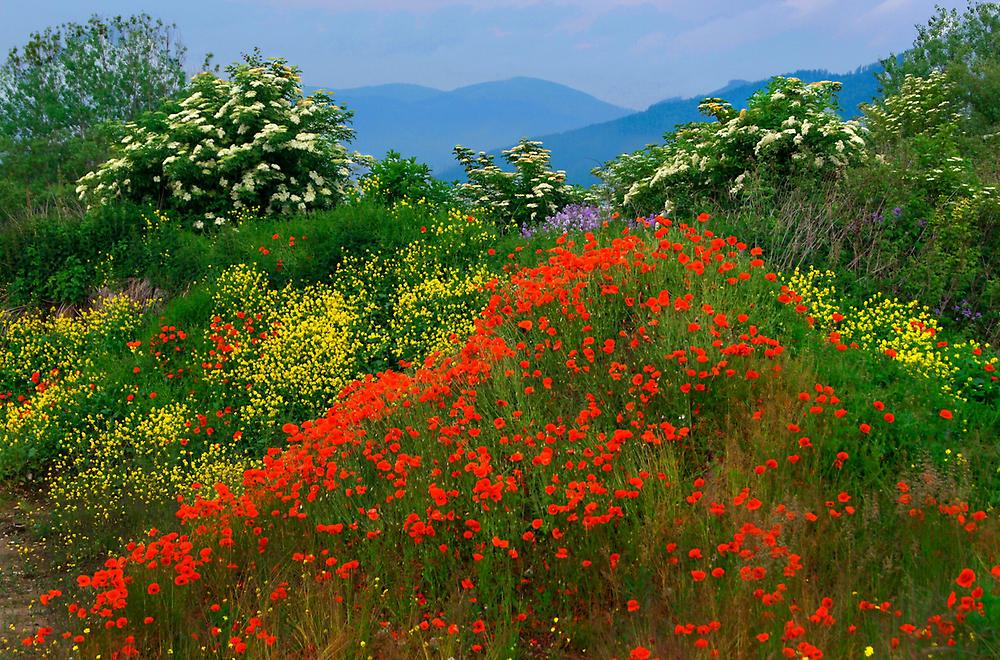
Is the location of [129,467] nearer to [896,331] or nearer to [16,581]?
[16,581]

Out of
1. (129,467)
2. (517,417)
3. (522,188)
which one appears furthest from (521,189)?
(517,417)

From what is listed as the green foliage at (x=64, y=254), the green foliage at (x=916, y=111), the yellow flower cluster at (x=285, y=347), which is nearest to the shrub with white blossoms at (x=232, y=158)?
the green foliage at (x=64, y=254)

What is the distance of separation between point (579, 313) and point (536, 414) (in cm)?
122

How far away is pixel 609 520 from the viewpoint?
454cm

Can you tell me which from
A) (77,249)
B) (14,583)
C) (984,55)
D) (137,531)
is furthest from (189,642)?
(984,55)

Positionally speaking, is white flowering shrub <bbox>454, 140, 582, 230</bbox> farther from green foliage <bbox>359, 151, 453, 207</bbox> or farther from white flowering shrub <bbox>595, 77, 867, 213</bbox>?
white flowering shrub <bbox>595, 77, 867, 213</bbox>

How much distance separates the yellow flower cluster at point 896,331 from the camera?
630 cm

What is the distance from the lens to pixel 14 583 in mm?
6168

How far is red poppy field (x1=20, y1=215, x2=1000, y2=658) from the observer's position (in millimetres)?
4020

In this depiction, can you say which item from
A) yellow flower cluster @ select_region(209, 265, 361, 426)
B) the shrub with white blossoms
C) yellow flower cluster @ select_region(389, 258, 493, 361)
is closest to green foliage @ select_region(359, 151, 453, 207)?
the shrub with white blossoms

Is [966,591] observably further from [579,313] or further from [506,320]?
[506,320]

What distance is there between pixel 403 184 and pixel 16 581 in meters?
7.75

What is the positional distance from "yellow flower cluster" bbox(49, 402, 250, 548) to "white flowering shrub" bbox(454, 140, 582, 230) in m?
7.36

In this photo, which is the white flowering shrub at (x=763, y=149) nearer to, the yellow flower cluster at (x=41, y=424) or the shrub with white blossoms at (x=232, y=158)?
the shrub with white blossoms at (x=232, y=158)
